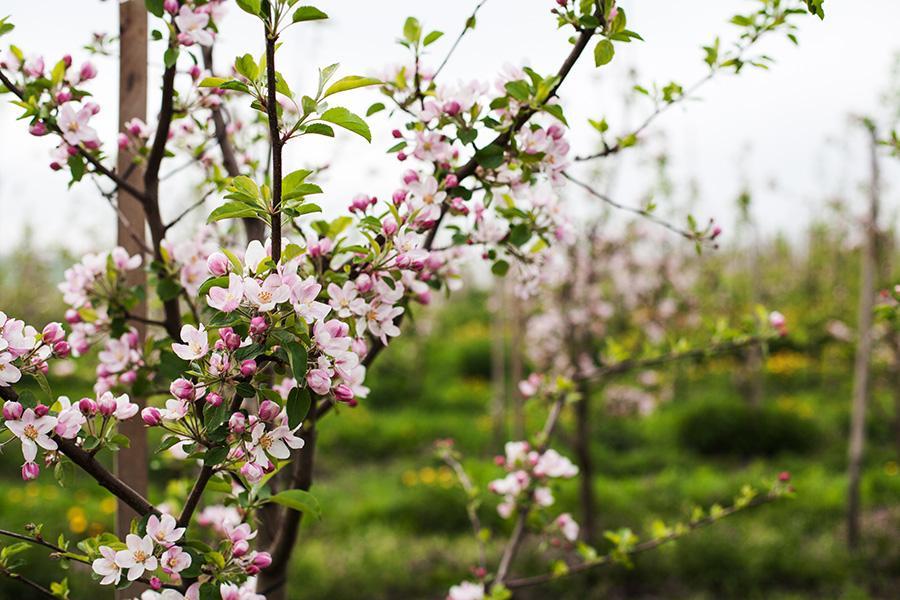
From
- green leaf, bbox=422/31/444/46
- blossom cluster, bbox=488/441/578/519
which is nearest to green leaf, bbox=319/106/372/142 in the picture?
green leaf, bbox=422/31/444/46

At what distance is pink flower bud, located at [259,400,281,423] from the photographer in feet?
3.33

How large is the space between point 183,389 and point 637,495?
4694 millimetres

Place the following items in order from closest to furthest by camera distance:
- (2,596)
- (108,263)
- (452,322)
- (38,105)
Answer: (38,105)
(108,263)
(2,596)
(452,322)

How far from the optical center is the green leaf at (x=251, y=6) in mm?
978

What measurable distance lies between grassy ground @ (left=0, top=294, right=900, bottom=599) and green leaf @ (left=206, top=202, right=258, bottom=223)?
1474 mm

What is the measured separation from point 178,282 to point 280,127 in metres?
0.72

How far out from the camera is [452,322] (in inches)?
484

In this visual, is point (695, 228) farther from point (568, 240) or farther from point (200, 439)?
point (200, 439)

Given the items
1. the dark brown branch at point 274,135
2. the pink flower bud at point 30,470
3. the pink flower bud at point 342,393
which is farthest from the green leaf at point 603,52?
the pink flower bud at point 30,470

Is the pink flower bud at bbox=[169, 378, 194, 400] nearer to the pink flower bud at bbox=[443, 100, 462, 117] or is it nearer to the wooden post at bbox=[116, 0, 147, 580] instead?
the pink flower bud at bbox=[443, 100, 462, 117]

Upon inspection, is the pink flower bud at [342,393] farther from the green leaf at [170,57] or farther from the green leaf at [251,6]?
the green leaf at [170,57]

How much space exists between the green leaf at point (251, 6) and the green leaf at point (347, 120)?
15cm

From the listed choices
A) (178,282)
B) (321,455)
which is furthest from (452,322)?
(178,282)

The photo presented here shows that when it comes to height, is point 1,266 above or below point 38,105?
above
